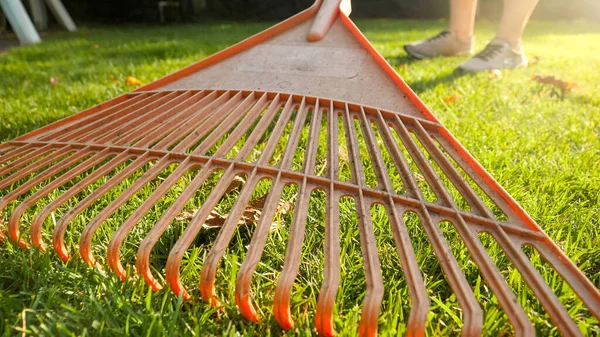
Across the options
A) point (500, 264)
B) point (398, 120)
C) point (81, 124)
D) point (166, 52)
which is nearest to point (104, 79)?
point (166, 52)

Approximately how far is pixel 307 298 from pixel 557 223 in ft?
2.37

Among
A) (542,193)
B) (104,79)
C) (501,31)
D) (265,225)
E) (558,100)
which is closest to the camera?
(265,225)

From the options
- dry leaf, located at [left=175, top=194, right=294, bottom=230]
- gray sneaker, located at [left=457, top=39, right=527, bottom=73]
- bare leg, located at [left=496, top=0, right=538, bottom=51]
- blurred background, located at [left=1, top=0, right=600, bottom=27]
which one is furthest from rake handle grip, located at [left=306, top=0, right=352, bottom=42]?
blurred background, located at [left=1, top=0, right=600, bottom=27]

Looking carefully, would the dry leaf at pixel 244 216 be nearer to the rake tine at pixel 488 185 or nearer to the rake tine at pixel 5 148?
the rake tine at pixel 488 185

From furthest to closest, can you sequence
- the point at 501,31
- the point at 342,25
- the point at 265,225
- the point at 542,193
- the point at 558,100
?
the point at 501,31 → the point at 558,100 → the point at 342,25 → the point at 542,193 → the point at 265,225

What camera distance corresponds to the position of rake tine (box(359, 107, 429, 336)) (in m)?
0.68

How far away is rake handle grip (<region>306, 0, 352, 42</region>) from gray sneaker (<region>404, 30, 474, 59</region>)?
2.14m

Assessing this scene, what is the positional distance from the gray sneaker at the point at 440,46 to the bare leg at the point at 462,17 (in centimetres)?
5

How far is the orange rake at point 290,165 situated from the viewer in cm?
76

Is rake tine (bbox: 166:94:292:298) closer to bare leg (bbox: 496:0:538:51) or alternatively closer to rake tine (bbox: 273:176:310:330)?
rake tine (bbox: 273:176:310:330)

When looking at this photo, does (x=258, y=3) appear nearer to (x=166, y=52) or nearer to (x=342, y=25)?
(x=166, y=52)

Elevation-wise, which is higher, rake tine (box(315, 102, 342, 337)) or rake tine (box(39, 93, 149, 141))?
rake tine (box(39, 93, 149, 141))

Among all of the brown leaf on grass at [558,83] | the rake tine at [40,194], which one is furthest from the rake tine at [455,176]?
the brown leaf on grass at [558,83]

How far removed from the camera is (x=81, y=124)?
55.4 inches
